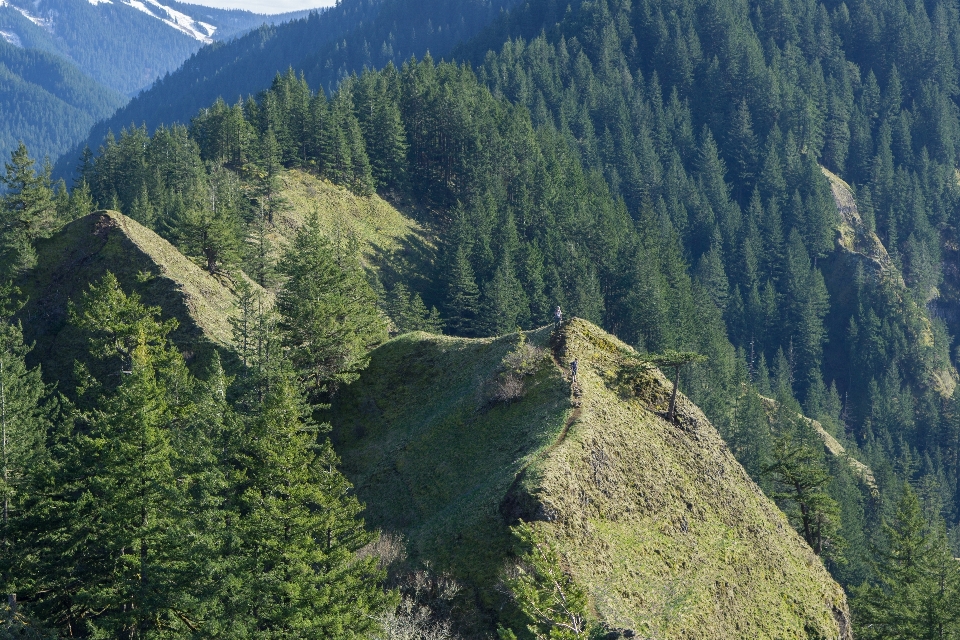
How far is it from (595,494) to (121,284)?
44760 millimetres

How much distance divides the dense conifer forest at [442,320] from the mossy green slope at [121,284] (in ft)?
8.15

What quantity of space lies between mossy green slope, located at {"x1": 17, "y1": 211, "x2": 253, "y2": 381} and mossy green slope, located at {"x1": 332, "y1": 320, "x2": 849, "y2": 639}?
58.7ft

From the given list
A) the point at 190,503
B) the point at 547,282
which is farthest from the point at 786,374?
the point at 190,503

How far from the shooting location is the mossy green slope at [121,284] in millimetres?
64875

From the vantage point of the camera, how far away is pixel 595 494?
4081 cm

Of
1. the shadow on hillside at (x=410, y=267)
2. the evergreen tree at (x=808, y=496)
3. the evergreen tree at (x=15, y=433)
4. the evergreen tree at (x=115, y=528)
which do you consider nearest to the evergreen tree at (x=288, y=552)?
the evergreen tree at (x=115, y=528)

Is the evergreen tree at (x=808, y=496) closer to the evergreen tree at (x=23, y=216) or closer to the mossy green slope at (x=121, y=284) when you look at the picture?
the mossy green slope at (x=121, y=284)

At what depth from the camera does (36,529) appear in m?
38.2

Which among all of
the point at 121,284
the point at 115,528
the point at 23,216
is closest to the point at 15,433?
the point at 115,528

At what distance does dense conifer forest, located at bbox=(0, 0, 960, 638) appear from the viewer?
118 ft

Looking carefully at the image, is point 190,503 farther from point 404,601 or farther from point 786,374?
point 786,374

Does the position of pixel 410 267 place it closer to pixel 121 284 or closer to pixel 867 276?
pixel 121 284

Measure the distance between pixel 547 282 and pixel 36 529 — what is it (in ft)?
268

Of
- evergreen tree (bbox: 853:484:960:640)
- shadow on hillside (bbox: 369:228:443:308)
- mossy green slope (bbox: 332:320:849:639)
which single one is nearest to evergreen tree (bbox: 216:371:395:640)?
mossy green slope (bbox: 332:320:849:639)
